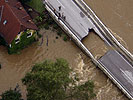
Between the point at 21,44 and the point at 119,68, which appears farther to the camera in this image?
the point at 21,44

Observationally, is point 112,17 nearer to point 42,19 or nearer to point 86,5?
point 86,5

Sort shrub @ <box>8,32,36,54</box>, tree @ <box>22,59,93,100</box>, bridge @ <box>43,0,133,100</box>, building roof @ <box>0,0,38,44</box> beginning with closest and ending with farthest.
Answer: tree @ <box>22,59,93,100</box>
building roof @ <box>0,0,38,44</box>
bridge @ <box>43,0,133,100</box>
shrub @ <box>8,32,36,54</box>

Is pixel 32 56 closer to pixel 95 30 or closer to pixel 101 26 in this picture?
pixel 95 30

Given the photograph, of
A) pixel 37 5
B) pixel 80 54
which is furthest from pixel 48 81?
pixel 37 5

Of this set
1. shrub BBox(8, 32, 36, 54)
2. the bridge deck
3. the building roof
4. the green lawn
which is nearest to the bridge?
the bridge deck

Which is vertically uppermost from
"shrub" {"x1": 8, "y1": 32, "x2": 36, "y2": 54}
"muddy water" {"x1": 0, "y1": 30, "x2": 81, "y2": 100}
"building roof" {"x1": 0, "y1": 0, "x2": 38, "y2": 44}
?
"building roof" {"x1": 0, "y1": 0, "x2": 38, "y2": 44}

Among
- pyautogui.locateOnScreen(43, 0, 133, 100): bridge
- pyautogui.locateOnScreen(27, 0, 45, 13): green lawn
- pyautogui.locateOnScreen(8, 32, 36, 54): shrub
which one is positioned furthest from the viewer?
pyautogui.locateOnScreen(27, 0, 45, 13): green lawn

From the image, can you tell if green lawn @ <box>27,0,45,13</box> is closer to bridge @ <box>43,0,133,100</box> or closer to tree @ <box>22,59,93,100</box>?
bridge @ <box>43,0,133,100</box>

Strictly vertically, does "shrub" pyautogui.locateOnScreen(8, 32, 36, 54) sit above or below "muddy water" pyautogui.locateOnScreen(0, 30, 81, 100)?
above
